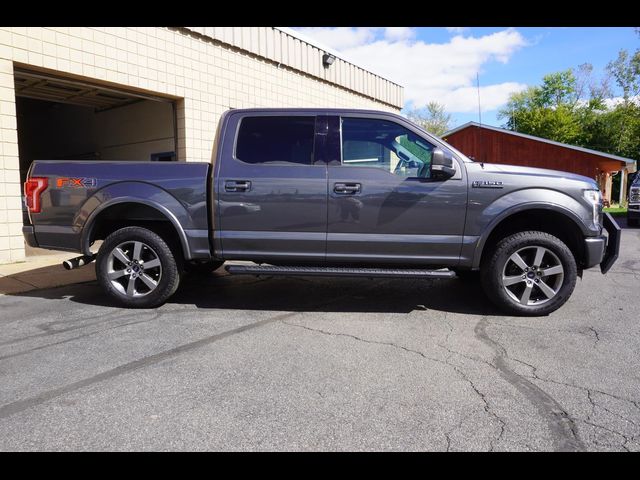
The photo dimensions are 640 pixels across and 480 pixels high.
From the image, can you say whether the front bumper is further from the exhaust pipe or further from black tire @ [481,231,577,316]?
the exhaust pipe

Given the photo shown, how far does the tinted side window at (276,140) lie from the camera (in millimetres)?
4711

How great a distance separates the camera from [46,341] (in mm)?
3885

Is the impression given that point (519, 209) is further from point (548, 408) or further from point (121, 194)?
point (121, 194)

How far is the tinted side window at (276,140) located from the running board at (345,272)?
1143 mm

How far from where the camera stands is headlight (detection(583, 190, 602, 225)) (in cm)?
444

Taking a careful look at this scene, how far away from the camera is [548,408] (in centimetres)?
268

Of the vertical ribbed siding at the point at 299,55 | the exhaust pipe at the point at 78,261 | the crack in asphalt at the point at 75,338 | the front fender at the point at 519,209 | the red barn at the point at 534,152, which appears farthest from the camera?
the red barn at the point at 534,152

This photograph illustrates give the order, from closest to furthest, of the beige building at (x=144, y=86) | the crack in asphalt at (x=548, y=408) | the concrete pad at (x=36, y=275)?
the crack in asphalt at (x=548, y=408) < the concrete pad at (x=36, y=275) < the beige building at (x=144, y=86)

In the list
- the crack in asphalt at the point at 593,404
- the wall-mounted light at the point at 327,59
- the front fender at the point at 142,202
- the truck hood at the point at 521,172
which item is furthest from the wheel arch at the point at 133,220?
the wall-mounted light at the point at 327,59

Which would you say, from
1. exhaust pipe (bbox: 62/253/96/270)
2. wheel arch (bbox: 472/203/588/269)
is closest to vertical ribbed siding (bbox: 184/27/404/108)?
exhaust pipe (bbox: 62/253/96/270)

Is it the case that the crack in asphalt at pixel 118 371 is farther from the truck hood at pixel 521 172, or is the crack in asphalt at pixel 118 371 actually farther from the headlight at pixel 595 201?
the headlight at pixel 595 201

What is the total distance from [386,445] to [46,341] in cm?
321
